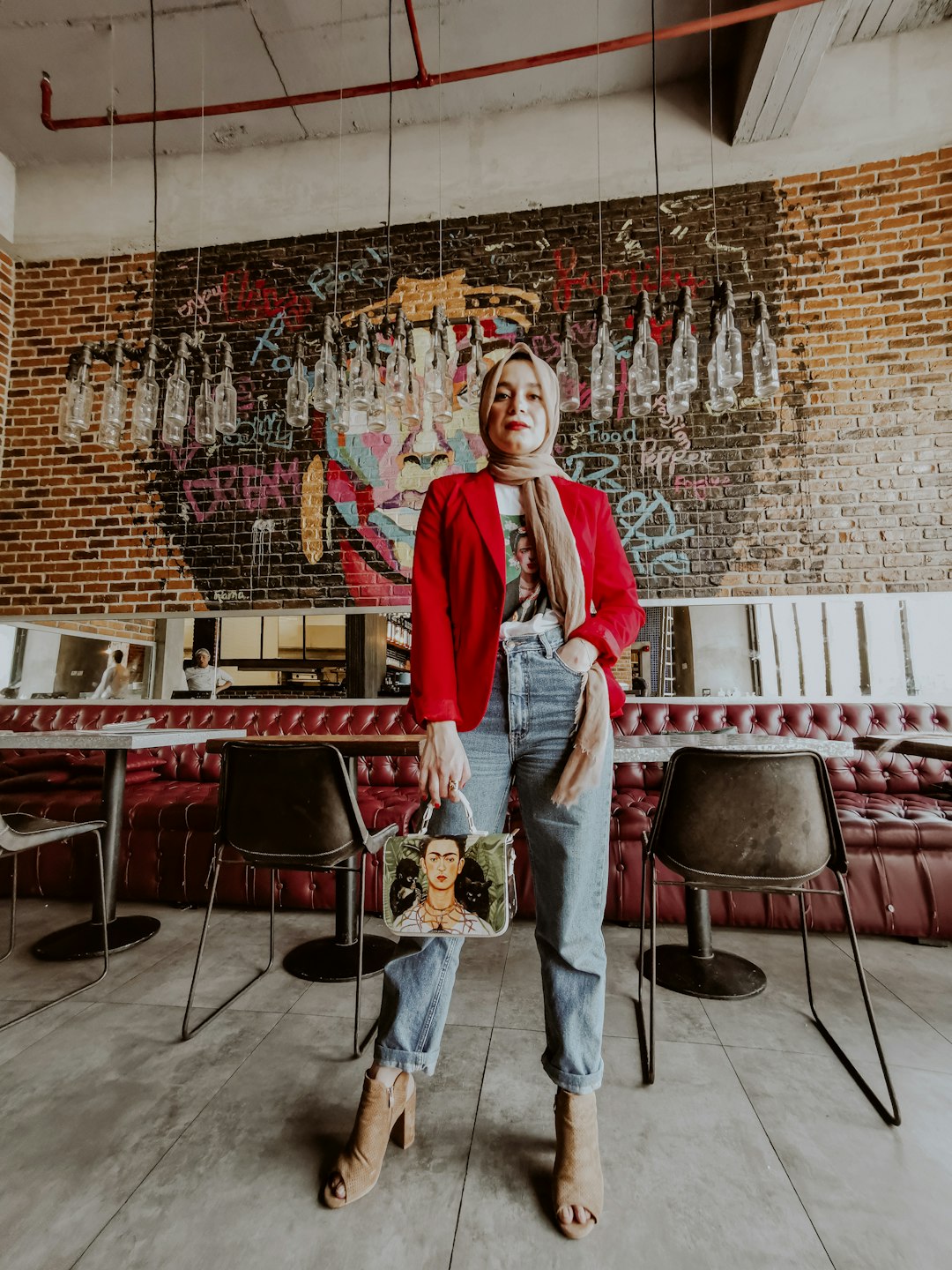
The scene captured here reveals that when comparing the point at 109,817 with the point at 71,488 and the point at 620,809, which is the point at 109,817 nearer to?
the point at 620,809

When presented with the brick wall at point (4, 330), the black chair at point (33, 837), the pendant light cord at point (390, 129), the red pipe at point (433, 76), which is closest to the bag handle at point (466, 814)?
the black chair at point (33, 837)

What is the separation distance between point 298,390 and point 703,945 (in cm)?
314

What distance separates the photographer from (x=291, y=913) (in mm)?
2836

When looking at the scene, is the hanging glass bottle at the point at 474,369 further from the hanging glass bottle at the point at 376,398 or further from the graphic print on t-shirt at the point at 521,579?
the graphic print on t-shirt at the point at 521,579

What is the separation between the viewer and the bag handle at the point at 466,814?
1155 mm

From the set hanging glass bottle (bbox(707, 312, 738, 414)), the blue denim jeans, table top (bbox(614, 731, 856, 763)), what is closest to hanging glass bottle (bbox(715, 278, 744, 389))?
hanging glass bottle (bbox(707, 312, 738, 414))

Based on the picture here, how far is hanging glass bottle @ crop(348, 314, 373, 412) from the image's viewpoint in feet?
10.4

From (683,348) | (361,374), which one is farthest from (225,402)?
(683,348)

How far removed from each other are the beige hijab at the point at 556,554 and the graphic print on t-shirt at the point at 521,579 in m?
0.03

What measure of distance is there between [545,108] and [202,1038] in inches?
225

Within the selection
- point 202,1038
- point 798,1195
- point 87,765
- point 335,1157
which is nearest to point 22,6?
point 87,765

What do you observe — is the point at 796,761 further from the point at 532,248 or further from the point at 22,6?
the point at 22,6

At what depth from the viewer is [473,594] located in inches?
48.9

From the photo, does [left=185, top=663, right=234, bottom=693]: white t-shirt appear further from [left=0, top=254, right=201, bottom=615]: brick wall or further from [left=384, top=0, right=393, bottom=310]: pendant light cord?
[left=384, top=0, right=393, bottom=310]: pendant light cord
